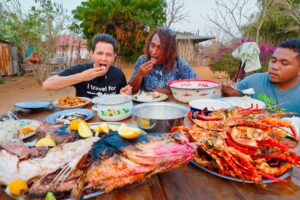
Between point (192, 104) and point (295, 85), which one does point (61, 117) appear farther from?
point (295, 85)

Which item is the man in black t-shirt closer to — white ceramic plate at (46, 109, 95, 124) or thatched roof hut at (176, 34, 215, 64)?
white ceramic plate at (46, 109, 95, 124)

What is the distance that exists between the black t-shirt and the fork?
1.92m

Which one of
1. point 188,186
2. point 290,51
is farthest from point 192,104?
point 290,51

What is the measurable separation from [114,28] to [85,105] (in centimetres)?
1226

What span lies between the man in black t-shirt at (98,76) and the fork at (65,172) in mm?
1370

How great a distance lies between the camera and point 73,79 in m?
2.09

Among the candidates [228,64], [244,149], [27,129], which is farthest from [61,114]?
[228,64]

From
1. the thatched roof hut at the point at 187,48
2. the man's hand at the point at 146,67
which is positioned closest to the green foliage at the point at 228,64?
the thatched roof hut at the point at 187,48

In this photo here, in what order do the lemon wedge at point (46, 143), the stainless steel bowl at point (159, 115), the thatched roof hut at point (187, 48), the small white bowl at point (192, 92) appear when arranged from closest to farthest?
the lemon wedge at point (46, 143) → the stainless steel bowl at point (159, 115) → the small white bowl at point (192, 92) → the thatched roof hut at point (187, 48)

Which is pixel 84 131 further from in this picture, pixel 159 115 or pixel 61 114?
pixel 61 114

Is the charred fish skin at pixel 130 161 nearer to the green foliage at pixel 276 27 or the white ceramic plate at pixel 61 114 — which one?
the white ceramic plate at pixel 61 114

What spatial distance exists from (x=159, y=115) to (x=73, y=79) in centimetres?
116

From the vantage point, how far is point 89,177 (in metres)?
0.79

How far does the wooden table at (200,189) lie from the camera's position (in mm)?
806
